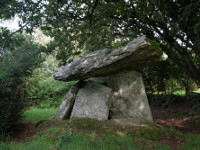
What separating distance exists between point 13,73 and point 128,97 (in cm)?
894

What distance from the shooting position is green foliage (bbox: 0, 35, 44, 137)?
6.96 meters

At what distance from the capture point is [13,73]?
13.2 meters

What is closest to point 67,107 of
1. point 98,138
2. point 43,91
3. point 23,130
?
point 23,130

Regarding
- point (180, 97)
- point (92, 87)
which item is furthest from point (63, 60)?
point (180, 97)

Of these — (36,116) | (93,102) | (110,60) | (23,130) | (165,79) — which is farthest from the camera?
(165,79)

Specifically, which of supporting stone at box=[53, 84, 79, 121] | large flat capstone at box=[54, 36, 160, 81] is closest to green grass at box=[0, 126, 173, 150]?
supporting stone at box=[53, 84, 79, 121]

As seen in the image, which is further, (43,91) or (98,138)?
(43,91)

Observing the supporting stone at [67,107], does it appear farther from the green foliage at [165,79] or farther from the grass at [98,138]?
the green foliage at [165,79]

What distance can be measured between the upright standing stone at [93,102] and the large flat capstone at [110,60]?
0.64m

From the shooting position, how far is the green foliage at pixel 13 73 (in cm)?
696

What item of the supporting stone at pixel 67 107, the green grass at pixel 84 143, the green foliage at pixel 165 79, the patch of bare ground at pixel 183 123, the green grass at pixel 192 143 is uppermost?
the green foliage at pixel 165 79

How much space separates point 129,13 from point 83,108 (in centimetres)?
421

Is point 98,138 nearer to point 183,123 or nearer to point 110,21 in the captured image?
point 183,123

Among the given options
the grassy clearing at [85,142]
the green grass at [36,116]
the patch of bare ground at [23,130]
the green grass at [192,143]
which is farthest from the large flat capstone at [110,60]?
the green grass at [36,116]
